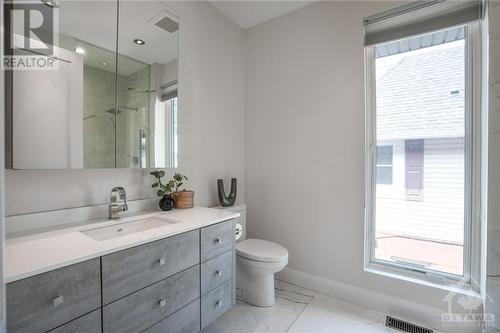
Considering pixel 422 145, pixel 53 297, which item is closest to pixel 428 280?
pixel 422 145

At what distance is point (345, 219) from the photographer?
6.60 feet

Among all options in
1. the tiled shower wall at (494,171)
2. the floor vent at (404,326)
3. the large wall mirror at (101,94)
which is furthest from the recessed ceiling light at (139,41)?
the floor vent at (404,326)

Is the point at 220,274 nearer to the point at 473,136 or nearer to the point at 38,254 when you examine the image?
the point at 38,254

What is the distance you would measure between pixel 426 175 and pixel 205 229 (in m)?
1.70

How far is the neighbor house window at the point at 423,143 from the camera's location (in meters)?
1.64

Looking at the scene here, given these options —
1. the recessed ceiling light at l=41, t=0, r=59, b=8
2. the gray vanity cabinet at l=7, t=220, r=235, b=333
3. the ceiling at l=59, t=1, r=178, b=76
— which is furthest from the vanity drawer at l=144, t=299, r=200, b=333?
the recessed ceiling light at l=41, t=0, r=59, b=8

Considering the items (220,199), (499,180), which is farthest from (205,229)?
(499,180)

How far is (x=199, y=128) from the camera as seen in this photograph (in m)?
2.08

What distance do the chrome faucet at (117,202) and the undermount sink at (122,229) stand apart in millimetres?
82

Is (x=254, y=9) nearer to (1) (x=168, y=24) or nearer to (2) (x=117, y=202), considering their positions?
(1) (x=168, y=24)

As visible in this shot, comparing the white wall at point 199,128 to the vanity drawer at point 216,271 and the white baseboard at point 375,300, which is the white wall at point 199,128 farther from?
the white baseboard at point 375,300

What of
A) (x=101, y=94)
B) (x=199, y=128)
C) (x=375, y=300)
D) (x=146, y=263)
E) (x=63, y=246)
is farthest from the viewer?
(x=199, y=128)

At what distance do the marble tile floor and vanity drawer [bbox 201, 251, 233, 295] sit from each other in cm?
42

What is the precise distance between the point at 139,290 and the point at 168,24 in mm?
1815
